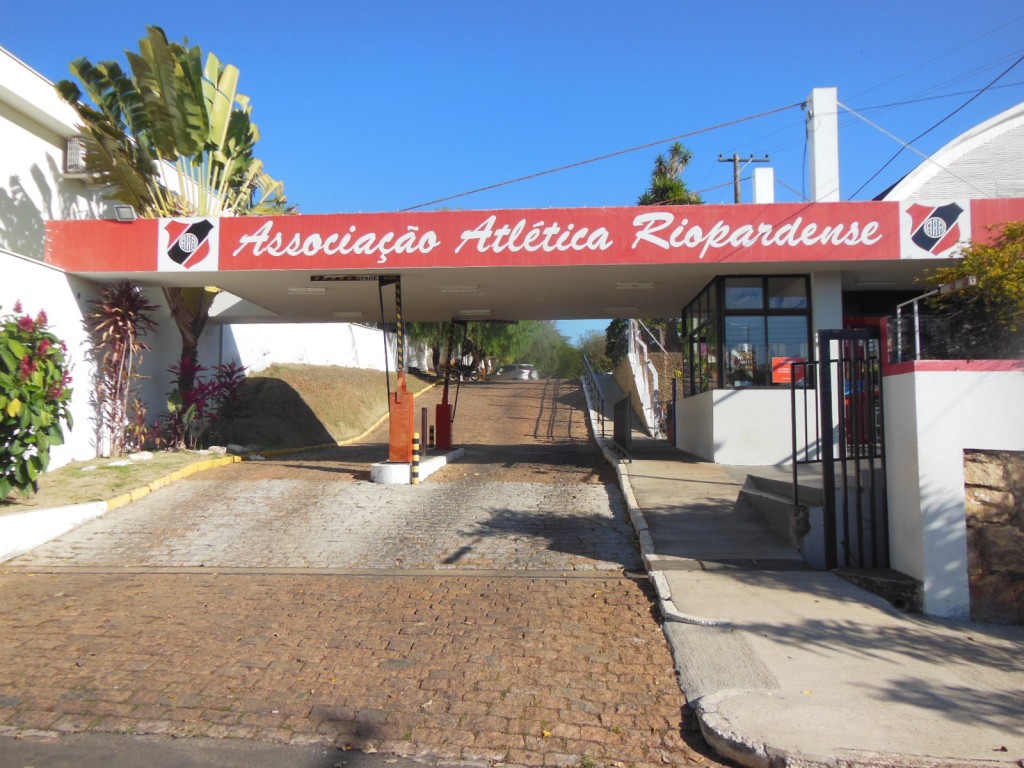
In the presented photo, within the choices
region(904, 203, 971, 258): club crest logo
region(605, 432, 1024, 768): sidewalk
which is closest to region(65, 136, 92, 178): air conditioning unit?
region(605, 432, 1024, 768): sidewalk

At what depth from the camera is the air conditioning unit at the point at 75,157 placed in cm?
1574

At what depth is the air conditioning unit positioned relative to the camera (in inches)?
620

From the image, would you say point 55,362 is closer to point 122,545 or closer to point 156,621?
point 122,545

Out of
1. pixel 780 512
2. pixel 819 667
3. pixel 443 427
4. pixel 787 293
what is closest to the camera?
pixel 819 667

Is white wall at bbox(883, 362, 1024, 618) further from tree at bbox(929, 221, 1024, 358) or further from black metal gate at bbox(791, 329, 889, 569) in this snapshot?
black metal gate at bbox(791, 329, 889, 569)

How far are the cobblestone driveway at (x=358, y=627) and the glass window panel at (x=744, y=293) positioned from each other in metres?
4.45

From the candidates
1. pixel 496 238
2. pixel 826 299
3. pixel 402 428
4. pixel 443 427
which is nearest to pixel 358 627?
pixel 402 428

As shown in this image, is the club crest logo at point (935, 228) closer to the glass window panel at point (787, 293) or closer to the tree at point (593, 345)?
the glass window panel at point (787, 293)

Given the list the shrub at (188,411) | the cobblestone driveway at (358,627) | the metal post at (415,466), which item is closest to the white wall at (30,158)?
the shrub at (188,411)

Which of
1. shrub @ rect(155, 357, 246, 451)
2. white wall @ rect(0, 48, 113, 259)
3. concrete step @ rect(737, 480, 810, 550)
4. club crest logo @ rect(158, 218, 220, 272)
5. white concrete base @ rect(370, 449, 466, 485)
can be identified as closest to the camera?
concrete step @ rect(737, 480, 810, 550)

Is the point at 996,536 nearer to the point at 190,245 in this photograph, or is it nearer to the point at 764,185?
the point at 764,185

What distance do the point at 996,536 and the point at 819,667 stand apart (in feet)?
7.78

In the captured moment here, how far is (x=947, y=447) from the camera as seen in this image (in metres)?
6.66

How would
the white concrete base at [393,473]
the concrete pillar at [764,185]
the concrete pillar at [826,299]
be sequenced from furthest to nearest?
the concrete pillar at [764,185], the concrete pillar at [826,299], the white concrete base at [393,473]
